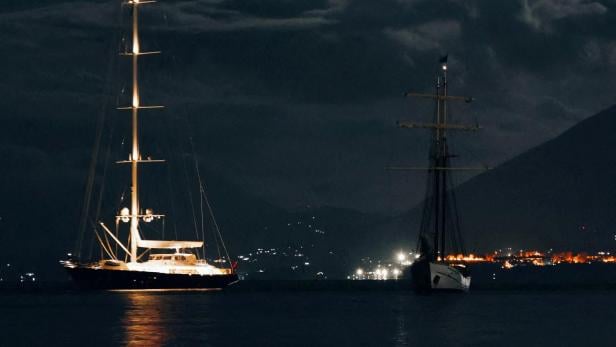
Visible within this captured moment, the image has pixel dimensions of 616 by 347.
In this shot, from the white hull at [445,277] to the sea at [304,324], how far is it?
1446 centimetres

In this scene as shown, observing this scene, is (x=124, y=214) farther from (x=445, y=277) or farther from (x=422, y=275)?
(x=445, y=277)

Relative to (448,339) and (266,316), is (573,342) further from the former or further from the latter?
(266,316)

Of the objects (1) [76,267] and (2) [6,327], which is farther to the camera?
(1) [76,267]

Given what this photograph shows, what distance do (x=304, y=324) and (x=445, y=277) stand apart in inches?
2151

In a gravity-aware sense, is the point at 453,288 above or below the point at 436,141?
below

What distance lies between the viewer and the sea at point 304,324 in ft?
235

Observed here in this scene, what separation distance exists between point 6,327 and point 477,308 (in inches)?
1837

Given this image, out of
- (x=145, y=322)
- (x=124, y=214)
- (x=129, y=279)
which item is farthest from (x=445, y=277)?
(x=145, y=322)

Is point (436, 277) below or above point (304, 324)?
above

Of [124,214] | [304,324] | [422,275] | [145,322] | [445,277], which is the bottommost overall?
[304,324]

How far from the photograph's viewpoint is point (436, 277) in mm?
139500

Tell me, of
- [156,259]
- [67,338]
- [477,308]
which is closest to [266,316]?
[477,308]

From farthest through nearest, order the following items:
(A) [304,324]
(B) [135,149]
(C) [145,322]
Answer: (B) [135,149] < (A) [304,324] < (C) [145,322]

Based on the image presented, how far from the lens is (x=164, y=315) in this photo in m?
94.9
